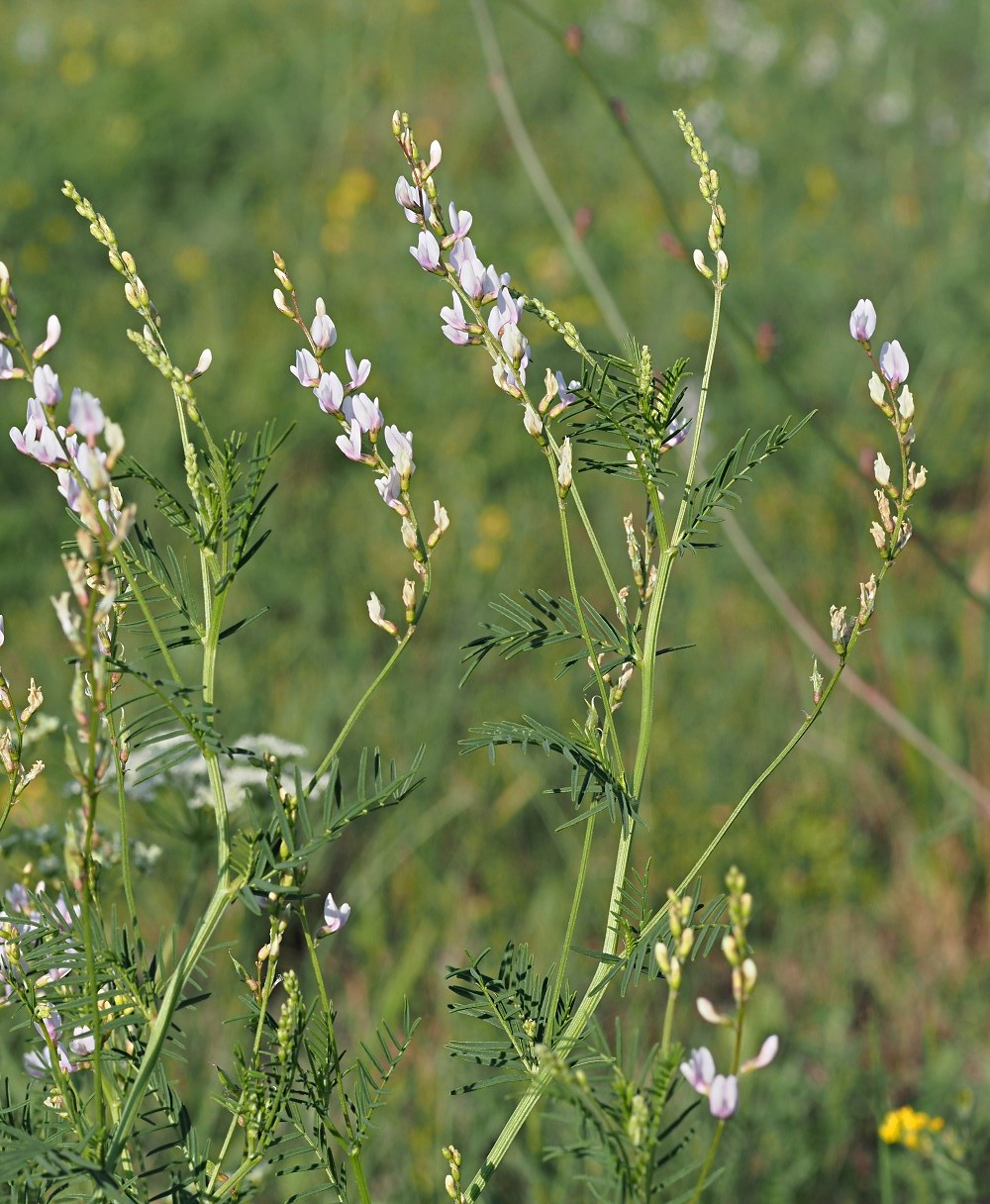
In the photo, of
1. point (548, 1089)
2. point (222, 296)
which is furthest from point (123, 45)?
point (548, 1089)

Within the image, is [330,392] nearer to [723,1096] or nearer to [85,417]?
[85,417]

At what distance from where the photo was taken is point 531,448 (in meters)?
4.04

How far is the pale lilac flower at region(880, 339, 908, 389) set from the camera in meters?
1.17

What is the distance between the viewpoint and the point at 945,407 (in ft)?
13.5

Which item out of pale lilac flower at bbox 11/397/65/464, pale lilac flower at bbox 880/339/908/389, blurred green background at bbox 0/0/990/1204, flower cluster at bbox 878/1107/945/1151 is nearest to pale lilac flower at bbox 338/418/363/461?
pale lilac flower at bbox 11/397/65/464

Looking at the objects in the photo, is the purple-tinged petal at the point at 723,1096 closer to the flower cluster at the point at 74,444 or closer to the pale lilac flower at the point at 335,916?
the pale lilac flower at the point at 335,916

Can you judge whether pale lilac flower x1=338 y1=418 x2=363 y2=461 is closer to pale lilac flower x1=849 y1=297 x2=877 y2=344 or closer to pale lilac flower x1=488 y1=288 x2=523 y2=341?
pale lilac flower x1=488 y1=288 x2=523 y2=341

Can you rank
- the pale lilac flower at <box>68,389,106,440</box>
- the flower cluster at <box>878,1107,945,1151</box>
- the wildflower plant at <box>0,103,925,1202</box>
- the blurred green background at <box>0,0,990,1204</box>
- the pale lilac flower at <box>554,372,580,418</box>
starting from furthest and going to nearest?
1. the blurred green background at <box>0,0,990,1204</box>
2. the flower cluster at <box>878,1107,945,1151</box>
3. the pale lilac flower at <box>554,372,580,418</box>
4. the wildflower plant at <box>0,103,925,1202</box>
5. the pale lilac flower at <box>68,389,106,440</box>

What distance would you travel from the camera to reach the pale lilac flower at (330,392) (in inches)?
46.7

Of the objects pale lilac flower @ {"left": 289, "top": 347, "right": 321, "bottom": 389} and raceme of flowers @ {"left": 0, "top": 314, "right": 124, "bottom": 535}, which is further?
pale lilac flower @ {"left": 289, "top": 347, "right": 321, "bottom": 389}

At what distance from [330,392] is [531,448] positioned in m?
2.88

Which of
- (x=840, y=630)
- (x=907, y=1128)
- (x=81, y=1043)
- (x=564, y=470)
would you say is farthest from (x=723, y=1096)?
(x=907, y=1128)

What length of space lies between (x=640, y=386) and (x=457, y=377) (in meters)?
3.21

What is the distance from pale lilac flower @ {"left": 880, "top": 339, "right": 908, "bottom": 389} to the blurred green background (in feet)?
3.09
